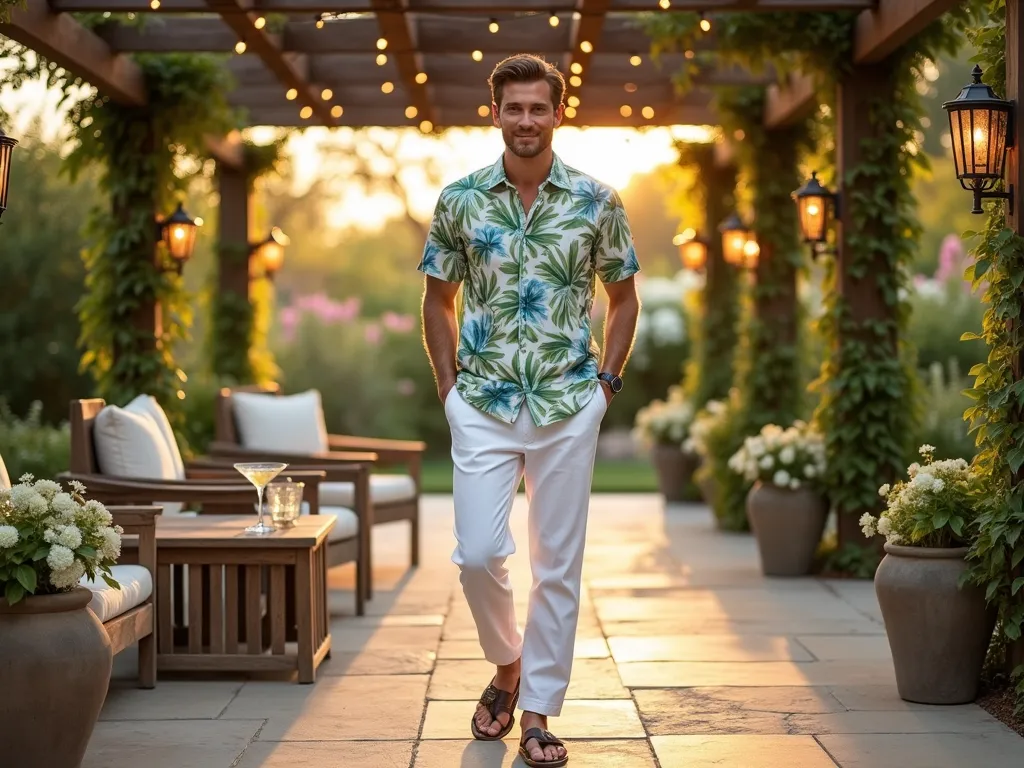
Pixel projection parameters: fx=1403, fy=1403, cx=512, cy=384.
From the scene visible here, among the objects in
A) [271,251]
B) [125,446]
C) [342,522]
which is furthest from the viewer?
[271,251]

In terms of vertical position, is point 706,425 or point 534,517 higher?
point 534,517

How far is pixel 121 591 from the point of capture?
4094mm

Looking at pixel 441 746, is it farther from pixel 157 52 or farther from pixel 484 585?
pixel 157 52

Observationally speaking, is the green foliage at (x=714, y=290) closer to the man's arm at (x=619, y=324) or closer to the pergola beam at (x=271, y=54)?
the pergola beam at (x=271, y=54)

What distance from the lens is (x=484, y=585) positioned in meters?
3.58

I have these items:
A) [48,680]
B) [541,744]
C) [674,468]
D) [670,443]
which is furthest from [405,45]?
[674,468]

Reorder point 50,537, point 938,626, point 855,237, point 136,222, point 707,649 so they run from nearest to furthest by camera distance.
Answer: point 50,537, point 938,626, point 707,649, point 855,237, point 136,222

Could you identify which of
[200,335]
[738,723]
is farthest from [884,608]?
[200,335]

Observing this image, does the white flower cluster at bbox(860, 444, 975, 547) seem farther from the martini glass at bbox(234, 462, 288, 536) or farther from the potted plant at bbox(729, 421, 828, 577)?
the potted plant at bbox(729, 421, 828, 577)

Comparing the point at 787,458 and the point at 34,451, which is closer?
the point at 787,458

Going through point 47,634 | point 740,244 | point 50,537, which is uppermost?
point 740,244

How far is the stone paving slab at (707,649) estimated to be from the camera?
496 centimetres

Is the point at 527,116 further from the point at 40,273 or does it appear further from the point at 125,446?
the point at 40,273

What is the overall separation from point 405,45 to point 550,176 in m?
3.48
